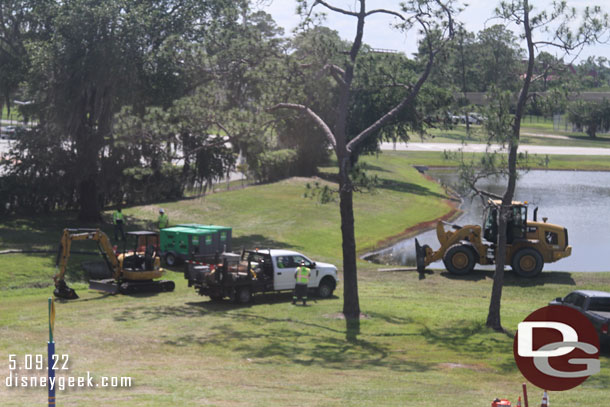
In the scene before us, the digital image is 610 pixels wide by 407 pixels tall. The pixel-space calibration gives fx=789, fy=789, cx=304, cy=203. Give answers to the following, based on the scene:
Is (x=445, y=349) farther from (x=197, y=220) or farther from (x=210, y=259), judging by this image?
(x=197, y=220)

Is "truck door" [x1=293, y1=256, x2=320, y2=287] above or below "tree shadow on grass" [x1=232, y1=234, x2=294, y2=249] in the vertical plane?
above

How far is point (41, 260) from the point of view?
33.0 metres

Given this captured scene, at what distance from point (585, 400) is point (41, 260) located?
24488 millimetres

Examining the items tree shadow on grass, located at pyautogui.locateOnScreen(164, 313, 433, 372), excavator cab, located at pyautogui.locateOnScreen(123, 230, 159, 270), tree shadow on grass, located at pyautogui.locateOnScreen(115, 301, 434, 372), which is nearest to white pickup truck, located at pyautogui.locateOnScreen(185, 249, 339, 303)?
tree shadow on grass, located at pyautogui.locateOnScreen(115, 301, 434, 372)

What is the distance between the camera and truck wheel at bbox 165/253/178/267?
3484 centimetres

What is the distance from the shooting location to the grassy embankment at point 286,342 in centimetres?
1506

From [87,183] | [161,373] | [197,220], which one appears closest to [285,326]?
[161,373]

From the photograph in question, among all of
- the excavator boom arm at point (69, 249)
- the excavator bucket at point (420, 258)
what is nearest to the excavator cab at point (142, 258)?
the excavator boom arm at point (69, 249)

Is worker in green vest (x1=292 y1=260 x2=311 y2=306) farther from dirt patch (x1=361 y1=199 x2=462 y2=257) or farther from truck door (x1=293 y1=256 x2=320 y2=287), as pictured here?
dirt patch (x1=361 y1=199 x2=462 y2=257)

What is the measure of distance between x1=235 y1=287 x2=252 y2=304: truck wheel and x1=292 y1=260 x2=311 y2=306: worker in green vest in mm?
1581

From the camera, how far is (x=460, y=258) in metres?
35.3

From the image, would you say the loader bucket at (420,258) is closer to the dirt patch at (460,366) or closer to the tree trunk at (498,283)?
the tree trunk at (498,283)
